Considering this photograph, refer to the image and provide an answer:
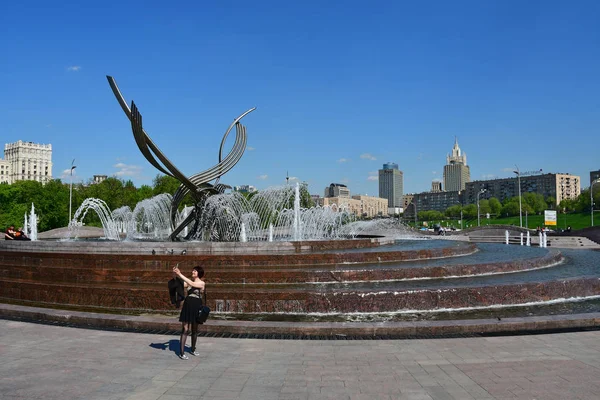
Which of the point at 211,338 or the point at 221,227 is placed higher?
the point at 221,227

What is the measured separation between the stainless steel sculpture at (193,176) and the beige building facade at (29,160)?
368ft

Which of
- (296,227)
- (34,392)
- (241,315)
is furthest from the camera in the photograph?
(296,227)

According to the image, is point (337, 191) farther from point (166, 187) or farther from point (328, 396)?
point (328, 396)

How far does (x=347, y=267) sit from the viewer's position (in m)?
12.6

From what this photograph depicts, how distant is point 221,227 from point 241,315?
10775 millimetres

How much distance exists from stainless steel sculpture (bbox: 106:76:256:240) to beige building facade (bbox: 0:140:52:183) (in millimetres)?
112177

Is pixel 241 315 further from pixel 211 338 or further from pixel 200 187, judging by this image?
pixel 200 187

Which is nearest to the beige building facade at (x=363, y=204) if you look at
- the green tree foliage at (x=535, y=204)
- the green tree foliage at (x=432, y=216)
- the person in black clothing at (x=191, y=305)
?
the green tree foliage at (x=432, y=216)

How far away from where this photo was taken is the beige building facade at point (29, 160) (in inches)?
4606

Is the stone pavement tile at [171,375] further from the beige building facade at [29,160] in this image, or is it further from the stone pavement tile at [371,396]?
the beige building facade at [29,160]

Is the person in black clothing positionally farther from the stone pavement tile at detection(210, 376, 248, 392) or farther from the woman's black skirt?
the stone pavement tile at detection(210, 376, 248, 392)

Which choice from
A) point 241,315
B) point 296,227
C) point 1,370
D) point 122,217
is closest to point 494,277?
point 241,315

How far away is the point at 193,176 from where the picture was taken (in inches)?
695

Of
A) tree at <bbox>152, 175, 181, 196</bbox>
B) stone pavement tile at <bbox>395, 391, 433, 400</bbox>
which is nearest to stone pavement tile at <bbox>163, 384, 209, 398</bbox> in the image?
stone pavement tile at <bbox>395, 391, 433, 400</bbox>
